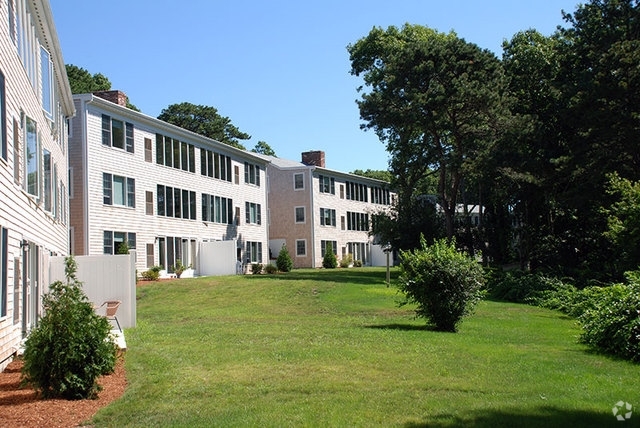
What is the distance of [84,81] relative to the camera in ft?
186

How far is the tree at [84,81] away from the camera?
54.2 meters

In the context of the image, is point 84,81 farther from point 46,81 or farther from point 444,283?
point 444,283

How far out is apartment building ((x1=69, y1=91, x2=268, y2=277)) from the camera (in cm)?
3095

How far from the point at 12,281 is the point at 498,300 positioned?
21.7 metres

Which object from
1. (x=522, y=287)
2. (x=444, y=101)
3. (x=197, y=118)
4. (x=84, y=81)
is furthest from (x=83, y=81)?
(x=522, y=287)

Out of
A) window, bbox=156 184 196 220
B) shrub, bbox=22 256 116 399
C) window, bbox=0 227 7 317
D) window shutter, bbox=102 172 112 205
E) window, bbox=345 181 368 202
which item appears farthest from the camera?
window, bbox=345 181 368 202

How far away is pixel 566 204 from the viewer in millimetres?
34844

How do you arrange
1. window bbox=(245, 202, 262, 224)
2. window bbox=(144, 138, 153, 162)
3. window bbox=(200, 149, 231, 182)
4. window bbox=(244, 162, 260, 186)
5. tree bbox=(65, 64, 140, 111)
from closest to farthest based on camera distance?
window bbox=(144, 138, 153, 162) < window bbox=(200, 149, 231, 182) < window bbox=(244, 162, 260, 186) < window bbox=(245, 202, 262, 224) < tree bbox=(65, 64, 140, 111)

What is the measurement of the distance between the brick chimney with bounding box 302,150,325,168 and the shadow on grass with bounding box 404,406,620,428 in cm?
4989

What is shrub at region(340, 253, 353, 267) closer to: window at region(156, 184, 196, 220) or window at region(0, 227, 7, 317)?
window at region(156, 184, 196, 220)

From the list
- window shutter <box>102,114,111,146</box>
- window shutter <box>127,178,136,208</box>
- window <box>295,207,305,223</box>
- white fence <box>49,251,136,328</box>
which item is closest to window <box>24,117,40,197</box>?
white fence <box>49,251,136,328</box>

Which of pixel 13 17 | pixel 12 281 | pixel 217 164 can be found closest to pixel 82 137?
pixel 217 164

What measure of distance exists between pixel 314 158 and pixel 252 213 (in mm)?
11964

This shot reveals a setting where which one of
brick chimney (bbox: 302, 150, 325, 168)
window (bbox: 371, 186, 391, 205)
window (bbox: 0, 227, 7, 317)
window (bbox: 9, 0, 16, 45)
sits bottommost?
window (bbox: 0, 227, 7, 317)
